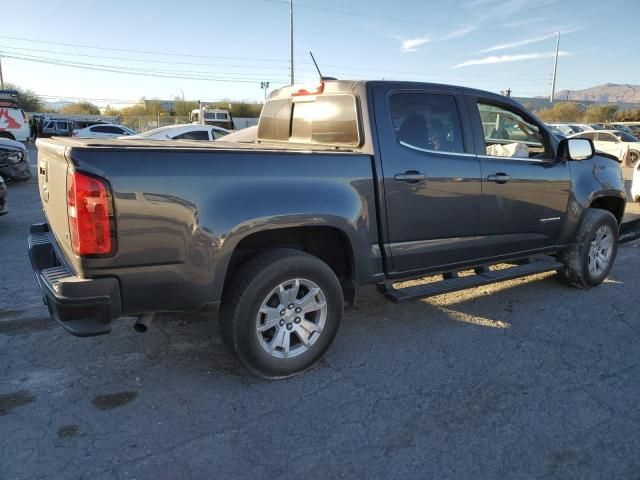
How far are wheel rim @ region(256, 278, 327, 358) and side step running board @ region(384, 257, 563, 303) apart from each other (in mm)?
665

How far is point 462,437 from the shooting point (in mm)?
2777

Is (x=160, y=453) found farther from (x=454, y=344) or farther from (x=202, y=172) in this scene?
(x=454, y=344)

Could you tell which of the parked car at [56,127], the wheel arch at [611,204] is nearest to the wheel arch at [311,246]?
the wheel arch at [611,204]

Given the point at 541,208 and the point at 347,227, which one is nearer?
the point at 347,227

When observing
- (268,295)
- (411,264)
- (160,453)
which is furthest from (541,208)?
(160,453)

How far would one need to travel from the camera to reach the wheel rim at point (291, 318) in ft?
10.8

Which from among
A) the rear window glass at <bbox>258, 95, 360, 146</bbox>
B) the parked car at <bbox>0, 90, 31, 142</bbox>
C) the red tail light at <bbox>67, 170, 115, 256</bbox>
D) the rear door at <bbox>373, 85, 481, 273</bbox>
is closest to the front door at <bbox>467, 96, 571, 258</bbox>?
the rear door at <bbox>373, 85, 481, 273</bbox>

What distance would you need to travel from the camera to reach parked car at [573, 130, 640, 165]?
19.9m

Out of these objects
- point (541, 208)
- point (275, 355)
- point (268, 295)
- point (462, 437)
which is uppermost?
point (541, 208)

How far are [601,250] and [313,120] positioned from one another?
3518 mm

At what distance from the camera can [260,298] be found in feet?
10.3

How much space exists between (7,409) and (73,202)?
1339mm

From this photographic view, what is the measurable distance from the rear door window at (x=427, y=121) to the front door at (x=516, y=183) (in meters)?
0.22

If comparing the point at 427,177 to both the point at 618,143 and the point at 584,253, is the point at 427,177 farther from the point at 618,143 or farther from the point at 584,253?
the point at 618,143
